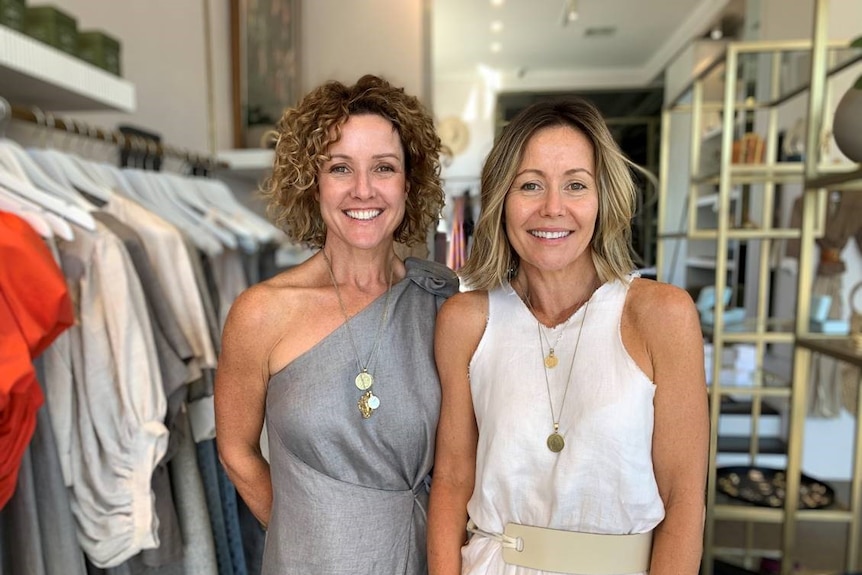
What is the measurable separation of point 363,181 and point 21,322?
1.70 ft

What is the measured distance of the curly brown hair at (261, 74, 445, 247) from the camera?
2.91 ft

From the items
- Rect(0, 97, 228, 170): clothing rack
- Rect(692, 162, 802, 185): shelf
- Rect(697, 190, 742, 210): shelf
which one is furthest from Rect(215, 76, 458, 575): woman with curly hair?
Rect(697, 190, 742, 210): shelf

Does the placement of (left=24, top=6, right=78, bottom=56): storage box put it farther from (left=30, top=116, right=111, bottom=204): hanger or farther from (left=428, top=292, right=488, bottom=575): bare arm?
(left=428, top=292, right=488, bottom=575): bare arm

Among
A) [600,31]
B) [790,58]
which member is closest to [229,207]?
[790,58]

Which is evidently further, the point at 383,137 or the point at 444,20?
the point at 444,20

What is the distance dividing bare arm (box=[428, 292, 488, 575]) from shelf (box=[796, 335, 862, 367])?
0.75 metres

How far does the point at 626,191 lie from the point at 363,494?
0.60m

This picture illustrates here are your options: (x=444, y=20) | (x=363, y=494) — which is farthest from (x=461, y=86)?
(x=363, y=494)

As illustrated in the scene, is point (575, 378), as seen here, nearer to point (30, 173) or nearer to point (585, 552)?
point (585, 552)

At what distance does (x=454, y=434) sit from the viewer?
0.88 metres

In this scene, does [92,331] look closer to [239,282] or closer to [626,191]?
[239,282]

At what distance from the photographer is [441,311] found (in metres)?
0.90

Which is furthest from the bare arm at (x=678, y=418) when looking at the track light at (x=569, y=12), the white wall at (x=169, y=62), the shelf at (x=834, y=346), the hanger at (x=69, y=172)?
the track light at (x=569, y=12)

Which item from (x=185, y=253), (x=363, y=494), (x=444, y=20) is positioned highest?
(x=444, y=20)
